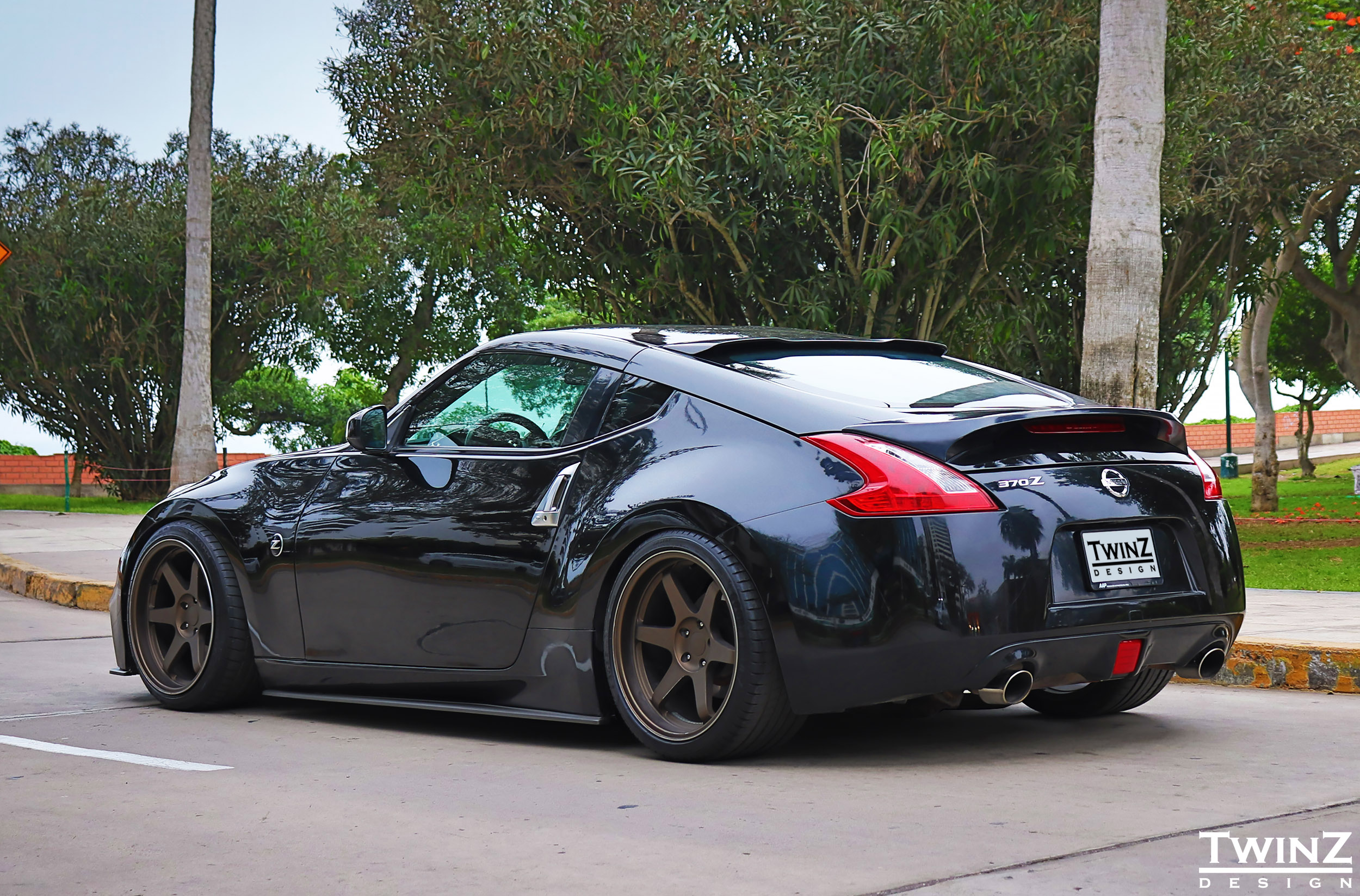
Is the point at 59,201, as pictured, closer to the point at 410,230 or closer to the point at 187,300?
the point at 410,230

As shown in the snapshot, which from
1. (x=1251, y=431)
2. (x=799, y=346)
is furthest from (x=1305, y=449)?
(x=799, y=346)

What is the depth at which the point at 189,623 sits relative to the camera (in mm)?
6004

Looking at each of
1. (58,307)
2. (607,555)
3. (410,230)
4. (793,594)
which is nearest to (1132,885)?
(793,594)

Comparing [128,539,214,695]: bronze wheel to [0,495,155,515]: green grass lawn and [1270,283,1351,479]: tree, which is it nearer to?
[0,495,155,515]: green grass lawn

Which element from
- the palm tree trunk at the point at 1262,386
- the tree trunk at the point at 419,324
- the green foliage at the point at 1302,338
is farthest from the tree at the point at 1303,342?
the tree trunk at the point at 419,324

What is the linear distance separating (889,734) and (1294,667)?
229cm

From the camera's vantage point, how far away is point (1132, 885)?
2.97m

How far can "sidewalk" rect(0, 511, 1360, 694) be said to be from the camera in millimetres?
6211

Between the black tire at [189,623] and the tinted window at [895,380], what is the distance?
2299 millimetres

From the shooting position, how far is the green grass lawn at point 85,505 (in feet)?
82.3

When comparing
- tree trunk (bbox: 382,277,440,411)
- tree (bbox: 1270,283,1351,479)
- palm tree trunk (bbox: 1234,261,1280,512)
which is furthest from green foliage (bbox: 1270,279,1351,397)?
tree trunk (bbox: 382,277,440,411)

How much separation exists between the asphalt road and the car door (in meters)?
0.35

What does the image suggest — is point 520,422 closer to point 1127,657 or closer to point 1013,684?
point 1013,684

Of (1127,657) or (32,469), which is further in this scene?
(32,469)
